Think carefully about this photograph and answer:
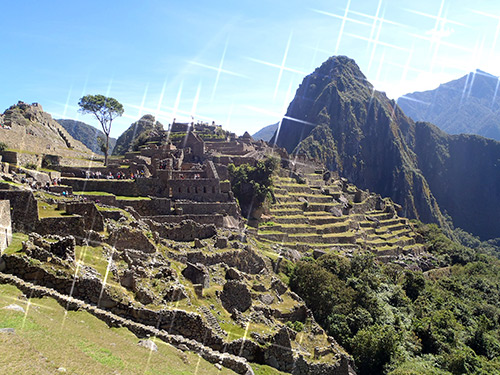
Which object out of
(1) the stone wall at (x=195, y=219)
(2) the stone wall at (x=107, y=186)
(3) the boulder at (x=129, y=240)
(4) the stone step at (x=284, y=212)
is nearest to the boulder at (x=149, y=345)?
(3) the boulder at (x=129, y=240)

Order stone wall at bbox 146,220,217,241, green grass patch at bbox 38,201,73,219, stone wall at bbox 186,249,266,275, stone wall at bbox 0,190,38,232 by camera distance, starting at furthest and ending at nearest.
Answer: stone wall at bbox 146,220,217,241
stone wall at bbox 186,249,266,275
green grass patch at bbox 38,201,73,219
stone wall at bbox 0,190,38,232

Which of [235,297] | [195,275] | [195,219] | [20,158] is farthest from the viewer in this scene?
[195,219]

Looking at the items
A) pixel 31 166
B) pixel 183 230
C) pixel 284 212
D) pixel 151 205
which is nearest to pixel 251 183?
pixel 284 212

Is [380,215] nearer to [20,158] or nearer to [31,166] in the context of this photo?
[31,166]

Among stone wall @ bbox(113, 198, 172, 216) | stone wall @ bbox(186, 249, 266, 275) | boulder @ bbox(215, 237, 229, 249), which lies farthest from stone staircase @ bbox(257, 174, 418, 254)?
stone wall @ bbox(113, 198, 172, 216)

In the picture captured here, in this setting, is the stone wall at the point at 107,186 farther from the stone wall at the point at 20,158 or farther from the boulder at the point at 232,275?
the boulder at the point at 232,275

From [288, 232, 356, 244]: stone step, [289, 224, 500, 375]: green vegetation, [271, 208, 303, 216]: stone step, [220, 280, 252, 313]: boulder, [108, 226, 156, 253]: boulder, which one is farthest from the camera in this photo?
[271, 208, 303, 216]: stone step

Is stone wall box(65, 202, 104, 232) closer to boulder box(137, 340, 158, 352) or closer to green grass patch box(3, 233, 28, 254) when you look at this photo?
green grass patch box(3, 233, 28, 254)
